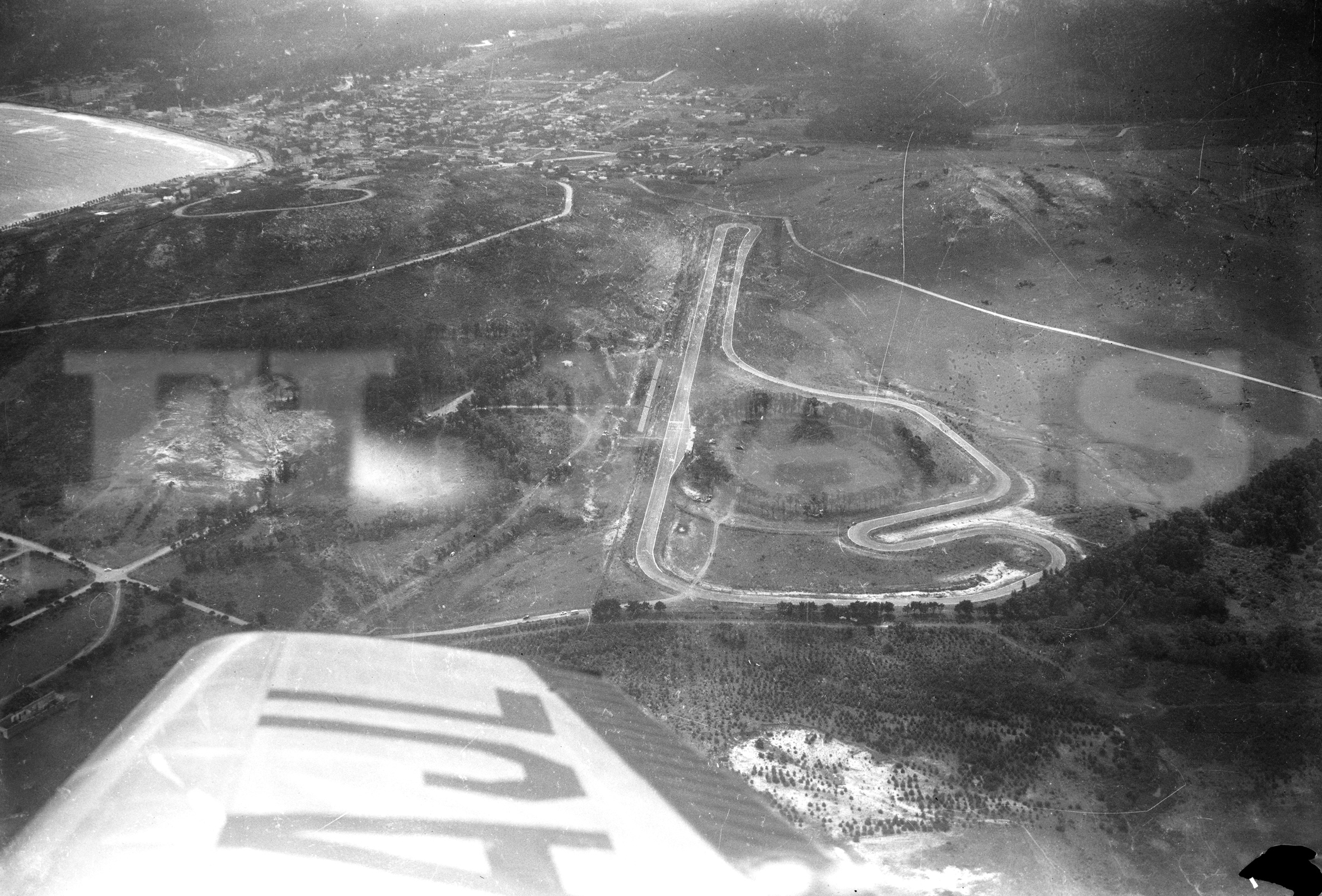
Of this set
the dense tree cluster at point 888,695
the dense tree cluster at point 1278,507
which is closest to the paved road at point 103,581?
the dense tree cluster at point 888,695

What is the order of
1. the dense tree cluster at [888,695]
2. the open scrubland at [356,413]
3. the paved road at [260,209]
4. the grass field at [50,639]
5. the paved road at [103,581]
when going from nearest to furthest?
the dense tree cluster at [888,695] → the grass field at [50,639] → the paved road at [103,581] → the open scrubland at [356,413] → the paved road at [260,209]

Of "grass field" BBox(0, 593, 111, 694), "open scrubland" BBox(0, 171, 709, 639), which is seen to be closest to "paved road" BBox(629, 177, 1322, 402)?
"open scrubland" BBox(0, 171, 709, 639)

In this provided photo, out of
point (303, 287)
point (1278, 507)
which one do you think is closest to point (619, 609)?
point (1278, 507)

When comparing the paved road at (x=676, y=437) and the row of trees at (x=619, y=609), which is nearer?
the row of trees at (x=619, y=609)

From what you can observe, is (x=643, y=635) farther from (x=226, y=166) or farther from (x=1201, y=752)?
(x=226, y=166)

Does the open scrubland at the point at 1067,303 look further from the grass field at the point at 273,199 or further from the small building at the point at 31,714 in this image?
the small building at the point at 31,714

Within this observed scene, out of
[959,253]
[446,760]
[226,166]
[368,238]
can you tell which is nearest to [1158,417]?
[959,253]

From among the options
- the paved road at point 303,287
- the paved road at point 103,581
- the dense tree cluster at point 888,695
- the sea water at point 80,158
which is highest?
the sea water at point 80,158
